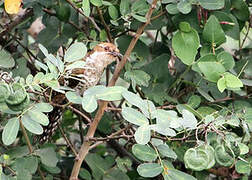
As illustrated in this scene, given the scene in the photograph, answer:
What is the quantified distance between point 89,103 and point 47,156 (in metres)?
0.39

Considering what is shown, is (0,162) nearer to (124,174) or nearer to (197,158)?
(124,174)

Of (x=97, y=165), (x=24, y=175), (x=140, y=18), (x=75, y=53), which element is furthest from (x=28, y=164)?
(x=140, y=18)

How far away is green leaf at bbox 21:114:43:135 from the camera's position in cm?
88

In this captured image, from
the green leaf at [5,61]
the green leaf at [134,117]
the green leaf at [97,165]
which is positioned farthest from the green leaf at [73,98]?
the green leaf at [97,165]

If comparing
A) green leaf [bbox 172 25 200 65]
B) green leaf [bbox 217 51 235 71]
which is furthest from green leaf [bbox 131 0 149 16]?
green leaf [bbox 217 51 235 71]

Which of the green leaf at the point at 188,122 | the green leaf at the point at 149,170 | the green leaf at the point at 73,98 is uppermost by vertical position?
the green leaf at the point at 73,98

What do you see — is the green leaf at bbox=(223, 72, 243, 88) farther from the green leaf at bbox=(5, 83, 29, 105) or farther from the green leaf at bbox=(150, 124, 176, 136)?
the green leaf at bbox=(5, 83, 29, 105)

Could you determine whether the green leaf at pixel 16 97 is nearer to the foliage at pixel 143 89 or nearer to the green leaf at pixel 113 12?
the foliage at pixel 143 89

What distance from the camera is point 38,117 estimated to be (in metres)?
0.88

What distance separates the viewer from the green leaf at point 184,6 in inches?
43.3

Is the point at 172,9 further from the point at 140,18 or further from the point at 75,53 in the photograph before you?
the point at 75,53

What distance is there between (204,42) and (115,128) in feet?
1.28

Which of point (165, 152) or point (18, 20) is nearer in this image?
point (165, 152)

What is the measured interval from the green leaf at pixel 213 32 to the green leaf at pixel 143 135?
37cm
